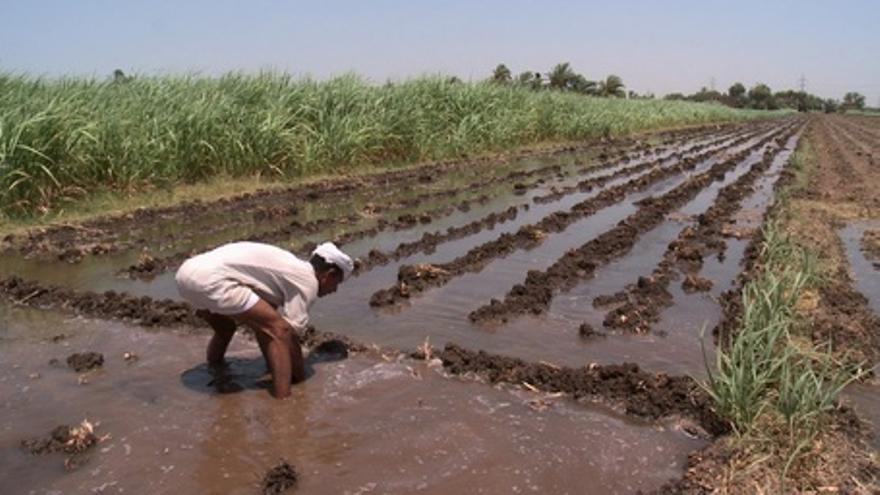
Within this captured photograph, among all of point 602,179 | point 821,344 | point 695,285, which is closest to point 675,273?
point 695,285

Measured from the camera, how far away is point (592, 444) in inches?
143

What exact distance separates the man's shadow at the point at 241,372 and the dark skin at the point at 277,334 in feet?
0.70

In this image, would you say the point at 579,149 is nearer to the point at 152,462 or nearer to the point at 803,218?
the point at 803,218

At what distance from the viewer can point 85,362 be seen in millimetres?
4461

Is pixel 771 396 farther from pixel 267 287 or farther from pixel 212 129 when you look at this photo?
pixel 212 129

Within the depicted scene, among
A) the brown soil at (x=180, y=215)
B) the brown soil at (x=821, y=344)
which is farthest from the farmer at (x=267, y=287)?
the brown soil at (x=180, y=215)

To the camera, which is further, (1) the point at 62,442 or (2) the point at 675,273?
(2) the point at 675,273

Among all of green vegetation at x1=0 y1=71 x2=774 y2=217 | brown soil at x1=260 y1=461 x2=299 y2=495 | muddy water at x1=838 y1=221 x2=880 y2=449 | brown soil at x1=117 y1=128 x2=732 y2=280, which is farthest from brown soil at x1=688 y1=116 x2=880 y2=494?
green vegetation at x1=0 y1=71 x2=774 y2=217

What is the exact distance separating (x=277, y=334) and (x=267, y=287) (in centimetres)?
26

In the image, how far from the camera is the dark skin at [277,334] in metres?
3.82

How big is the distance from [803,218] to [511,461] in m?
7.80

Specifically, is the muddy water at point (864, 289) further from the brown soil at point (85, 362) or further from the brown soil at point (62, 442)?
the brown soil at point (85, 362)

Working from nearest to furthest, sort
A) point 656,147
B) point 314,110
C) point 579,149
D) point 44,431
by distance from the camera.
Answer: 1. point 44,431
2. point 314,110
3. point 579,149
4. point 656,147

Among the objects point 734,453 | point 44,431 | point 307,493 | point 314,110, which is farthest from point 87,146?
point 734,453
